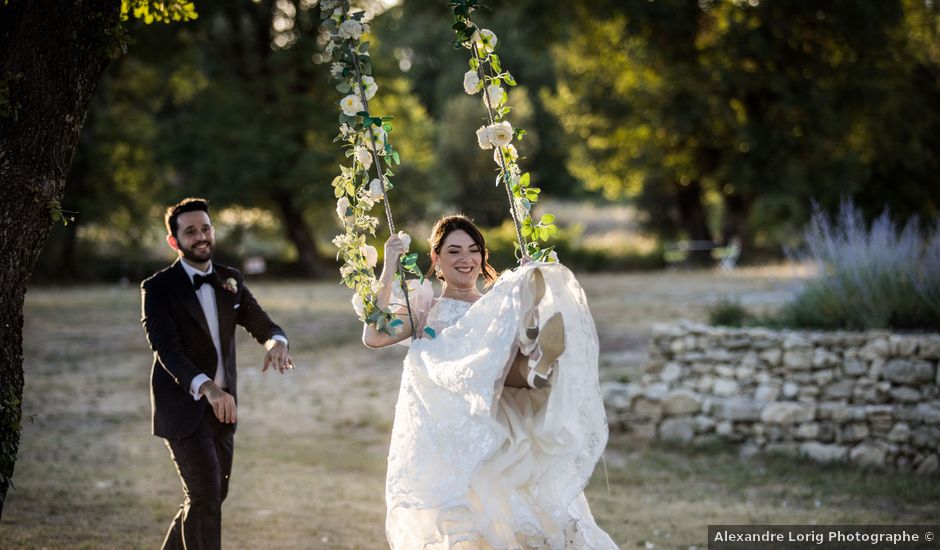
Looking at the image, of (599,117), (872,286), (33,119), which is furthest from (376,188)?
(599,117)

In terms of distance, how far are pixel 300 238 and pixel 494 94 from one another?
2799cm

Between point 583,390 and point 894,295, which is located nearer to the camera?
point 583,390

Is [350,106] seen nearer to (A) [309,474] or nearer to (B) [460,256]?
(B) [460,256]

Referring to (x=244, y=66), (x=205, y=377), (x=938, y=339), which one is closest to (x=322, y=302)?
(x=244, y=66)

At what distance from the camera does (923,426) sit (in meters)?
8.91

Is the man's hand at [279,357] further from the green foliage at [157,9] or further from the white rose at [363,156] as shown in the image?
the green foliage at [157,9]

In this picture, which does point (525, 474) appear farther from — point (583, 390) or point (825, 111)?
point (825, 111)

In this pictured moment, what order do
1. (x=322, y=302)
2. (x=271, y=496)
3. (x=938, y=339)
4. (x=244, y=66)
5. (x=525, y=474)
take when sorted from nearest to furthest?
1. (x=525, y=474)
2. (x=271, y=496)
3. (x=938, y=339)
4. (x=322, y=302)
5. (x=244, y=66)

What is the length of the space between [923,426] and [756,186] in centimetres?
2041

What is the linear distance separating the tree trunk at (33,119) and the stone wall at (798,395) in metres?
6.86

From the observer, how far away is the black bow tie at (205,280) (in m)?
5.10

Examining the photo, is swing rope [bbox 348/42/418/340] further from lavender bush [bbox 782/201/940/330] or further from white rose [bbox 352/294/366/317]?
lavender bush [bbox 782/201/940/330]

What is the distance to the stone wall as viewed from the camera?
9.04 m

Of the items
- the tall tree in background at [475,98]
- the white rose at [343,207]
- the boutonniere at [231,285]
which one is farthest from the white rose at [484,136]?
the tall tree in background at [475,98]
